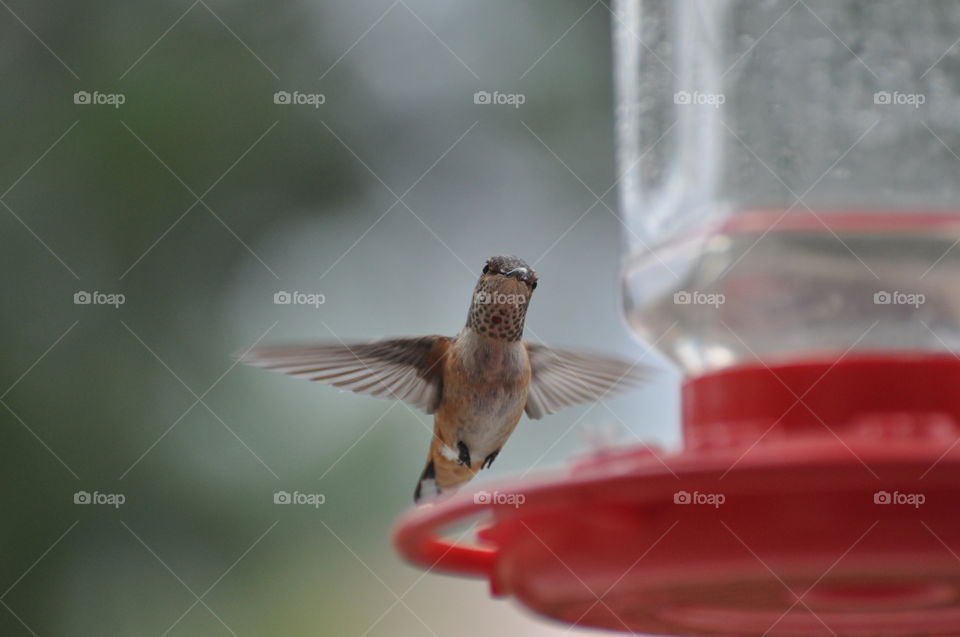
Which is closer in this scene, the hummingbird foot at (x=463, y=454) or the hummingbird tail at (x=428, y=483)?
the hummingbird foot at (x=463, y=454)

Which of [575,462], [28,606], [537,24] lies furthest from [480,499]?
[537,24]

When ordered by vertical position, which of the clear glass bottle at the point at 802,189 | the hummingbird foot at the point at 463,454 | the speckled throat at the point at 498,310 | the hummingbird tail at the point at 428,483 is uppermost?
the clear glass bottle at the point at 802,189

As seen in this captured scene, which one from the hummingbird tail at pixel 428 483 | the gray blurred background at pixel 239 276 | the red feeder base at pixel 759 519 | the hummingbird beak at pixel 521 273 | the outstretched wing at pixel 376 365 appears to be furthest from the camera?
the gray blurred background at pixel 239 276

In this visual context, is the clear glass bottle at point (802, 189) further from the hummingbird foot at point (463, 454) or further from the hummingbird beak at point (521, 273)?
the hummingbird foot at point (463, 454)

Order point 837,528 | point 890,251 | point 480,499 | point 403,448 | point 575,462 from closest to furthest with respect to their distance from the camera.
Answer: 1. point 837,528
2. point 480,499
3. point 575,462
4. point 890,251
5. point 403,448

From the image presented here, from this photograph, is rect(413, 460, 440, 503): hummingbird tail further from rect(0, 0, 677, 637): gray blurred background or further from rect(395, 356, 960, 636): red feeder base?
rect(0, 0, 677, 637): gray blurred background

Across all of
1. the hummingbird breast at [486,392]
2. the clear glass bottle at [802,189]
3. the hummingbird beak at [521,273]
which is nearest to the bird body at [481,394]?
the hummingbird breast at [486,392]

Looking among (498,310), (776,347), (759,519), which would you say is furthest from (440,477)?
(759,519)

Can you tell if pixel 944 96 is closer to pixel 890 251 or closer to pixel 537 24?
pixel 890 251
